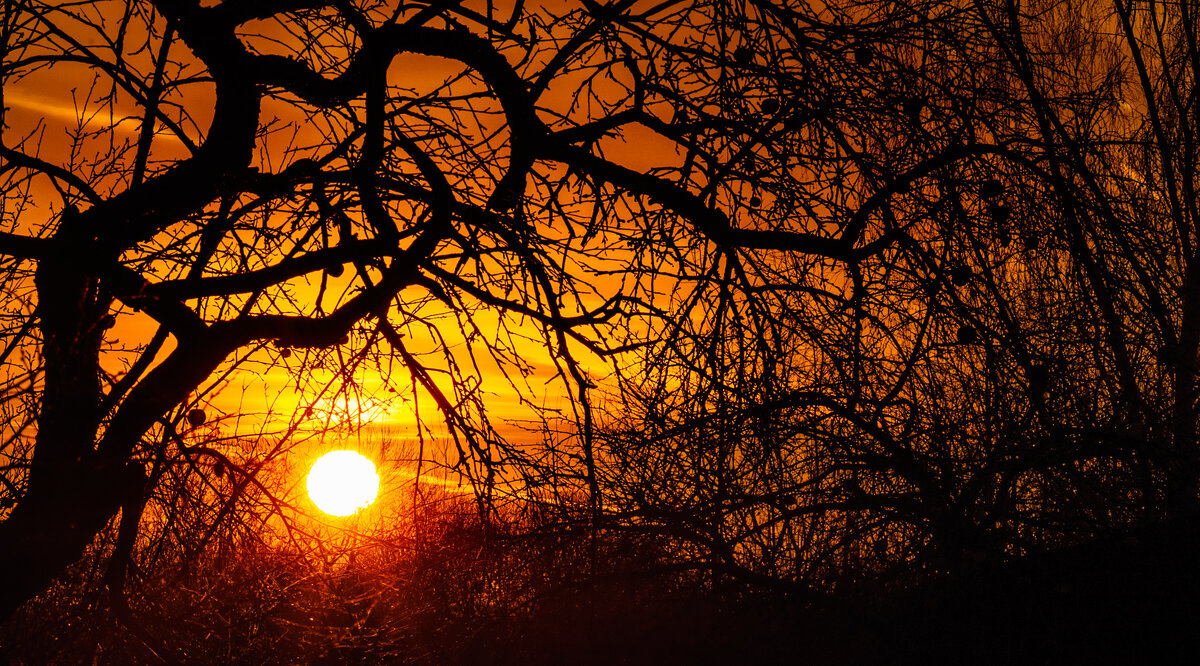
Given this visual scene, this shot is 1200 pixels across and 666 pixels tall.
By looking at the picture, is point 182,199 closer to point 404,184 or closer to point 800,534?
point 404,184

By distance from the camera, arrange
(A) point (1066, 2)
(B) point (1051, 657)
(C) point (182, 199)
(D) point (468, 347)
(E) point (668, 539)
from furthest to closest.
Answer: (A) point (1066, 2) → (E) point (668, 539) → (B) point (1051, 657) → (D) point (468, 347) → (C) point (182, 199)

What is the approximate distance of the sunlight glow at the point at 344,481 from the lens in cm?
520

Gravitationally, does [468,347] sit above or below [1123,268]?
below

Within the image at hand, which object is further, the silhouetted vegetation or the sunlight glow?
the sunlight glow

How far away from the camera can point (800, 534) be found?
19.7 feet

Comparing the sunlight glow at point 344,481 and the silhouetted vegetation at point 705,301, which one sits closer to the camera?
the silhouetted vegetation at point 705,301

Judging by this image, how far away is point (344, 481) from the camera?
6316mm

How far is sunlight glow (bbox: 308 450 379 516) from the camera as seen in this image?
17.0 ft

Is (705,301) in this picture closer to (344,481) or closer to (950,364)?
(950,364)

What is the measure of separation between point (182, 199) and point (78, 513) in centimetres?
137

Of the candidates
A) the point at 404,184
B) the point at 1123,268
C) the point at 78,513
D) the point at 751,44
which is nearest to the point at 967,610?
the point at 1123,268

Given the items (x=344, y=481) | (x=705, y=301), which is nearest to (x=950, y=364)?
(x=705, y=301)

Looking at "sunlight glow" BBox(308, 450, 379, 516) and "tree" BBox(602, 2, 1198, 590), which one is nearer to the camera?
"tree" BBox(602, 2, 1198, 590)

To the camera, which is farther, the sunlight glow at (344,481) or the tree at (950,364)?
the sunlight glow at (344,481)
